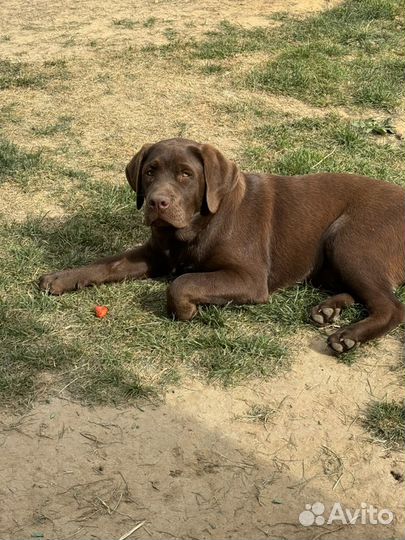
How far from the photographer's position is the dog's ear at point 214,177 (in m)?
4.94

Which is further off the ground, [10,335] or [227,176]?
[227,176]

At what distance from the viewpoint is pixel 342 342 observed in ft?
14.7

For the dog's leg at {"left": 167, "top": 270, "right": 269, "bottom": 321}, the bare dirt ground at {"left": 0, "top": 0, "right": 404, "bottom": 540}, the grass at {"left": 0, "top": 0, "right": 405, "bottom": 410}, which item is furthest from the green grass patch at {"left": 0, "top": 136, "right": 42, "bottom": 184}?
the bare dirt ground at {"left": 0, "top": 0, "right": 404, "bottom": 540}

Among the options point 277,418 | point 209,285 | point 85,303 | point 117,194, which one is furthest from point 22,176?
point 277,418

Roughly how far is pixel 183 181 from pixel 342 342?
1.44 meters

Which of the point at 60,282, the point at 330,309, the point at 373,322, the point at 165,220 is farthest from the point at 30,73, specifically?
the point at 373,322

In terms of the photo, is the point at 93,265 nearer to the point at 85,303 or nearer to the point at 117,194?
the point at 85,303

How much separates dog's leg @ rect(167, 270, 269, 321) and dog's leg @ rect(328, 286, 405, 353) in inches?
25.4

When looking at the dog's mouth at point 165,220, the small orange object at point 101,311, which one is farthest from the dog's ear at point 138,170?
the small orange object at point 101,311

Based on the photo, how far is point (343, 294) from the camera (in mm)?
4910

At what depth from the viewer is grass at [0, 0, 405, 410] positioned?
4.49 metres

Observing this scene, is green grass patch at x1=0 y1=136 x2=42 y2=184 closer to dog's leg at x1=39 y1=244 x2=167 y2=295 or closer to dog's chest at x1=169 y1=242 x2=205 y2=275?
dog's leg at x1=39 y1=244 x2=167 y2=295

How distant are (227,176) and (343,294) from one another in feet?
3.52

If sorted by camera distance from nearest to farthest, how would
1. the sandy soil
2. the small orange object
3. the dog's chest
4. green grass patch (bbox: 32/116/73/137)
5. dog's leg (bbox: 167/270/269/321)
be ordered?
1. the sandy soil
2. dog's leg (bbox: 167/270/269/321)
3. the small orange object
4. the dog's chest
5. green grass patch (bbox: 32/116/73/137)
